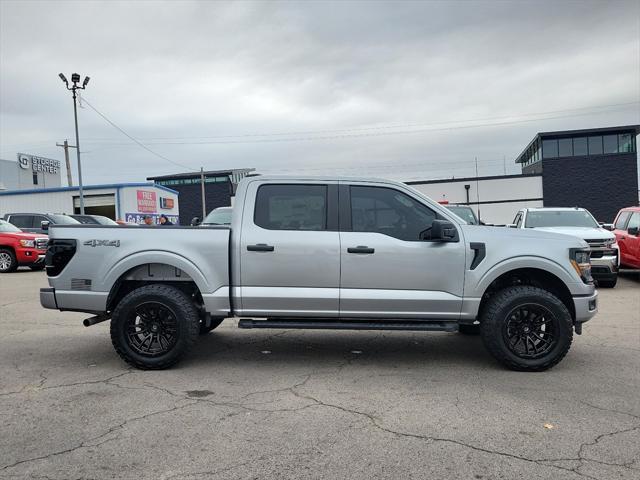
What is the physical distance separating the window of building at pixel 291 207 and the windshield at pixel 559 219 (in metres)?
8.18

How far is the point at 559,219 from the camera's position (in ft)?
40.8

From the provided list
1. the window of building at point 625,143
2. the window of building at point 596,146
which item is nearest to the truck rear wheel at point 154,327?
the window of building at point 596,146

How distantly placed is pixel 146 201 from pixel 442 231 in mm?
35965

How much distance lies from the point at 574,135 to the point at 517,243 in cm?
3675

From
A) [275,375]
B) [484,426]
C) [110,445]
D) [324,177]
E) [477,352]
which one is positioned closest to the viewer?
[110,445]

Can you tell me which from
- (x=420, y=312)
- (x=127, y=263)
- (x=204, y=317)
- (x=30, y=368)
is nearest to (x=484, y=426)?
(x=420, y=312)

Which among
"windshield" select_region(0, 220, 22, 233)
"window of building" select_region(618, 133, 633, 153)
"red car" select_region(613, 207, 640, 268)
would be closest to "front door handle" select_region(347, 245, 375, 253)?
"red car" select_region(613, 207, 640, 268)

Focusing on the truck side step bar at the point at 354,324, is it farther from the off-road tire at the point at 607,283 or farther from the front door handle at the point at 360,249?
the off-road tire at the point at 607,283

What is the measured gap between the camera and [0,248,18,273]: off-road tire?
1578 centimetres

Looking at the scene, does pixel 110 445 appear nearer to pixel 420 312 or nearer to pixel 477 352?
pixel 420 312

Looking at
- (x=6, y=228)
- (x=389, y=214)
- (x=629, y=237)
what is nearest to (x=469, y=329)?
(x=389, y=214)

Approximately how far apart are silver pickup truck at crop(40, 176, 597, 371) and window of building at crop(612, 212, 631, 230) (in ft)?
29.3

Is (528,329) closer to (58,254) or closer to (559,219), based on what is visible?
(58,254)

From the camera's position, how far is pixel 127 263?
545cm
